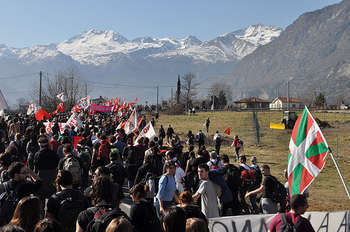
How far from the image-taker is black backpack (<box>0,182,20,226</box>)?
5.82 m

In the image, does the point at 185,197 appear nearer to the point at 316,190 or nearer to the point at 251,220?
the point at 251,220

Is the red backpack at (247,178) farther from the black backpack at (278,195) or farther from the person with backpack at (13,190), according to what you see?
the person with backpack at (13,190)

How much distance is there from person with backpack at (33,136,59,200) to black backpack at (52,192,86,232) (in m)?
3.57

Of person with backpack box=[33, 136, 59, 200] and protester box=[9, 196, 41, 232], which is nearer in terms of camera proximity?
protester box=[9, 196, 41, 232]

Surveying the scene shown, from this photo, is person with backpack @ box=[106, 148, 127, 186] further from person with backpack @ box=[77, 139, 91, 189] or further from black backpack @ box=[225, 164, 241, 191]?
black backpack @ box=[225, 164, 241, 191]

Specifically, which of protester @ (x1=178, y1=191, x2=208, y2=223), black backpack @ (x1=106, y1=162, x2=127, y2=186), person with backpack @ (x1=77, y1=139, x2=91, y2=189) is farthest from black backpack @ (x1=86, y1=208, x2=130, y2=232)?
person with backpack @ (x1=77, y1=139, x2=91, y2=189)

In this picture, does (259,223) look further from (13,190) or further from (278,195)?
(13,190)

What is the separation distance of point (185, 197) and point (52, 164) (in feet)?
14.9

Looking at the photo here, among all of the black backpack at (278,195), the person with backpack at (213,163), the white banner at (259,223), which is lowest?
the white banner at (259,223)

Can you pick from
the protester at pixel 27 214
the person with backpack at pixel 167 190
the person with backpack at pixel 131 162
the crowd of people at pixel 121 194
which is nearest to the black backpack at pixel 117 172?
the crowd of people at pixel 121 194

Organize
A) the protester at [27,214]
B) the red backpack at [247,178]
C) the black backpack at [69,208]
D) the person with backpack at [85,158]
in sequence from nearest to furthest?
the protester at [27,214]
the black backpack at [69,208]
the red backpack at [247,178]
the person with backpack at [85,158]

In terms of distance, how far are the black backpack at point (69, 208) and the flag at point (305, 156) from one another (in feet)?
11.3

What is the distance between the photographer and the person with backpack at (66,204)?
17.4ft

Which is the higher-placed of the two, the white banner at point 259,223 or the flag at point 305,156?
the flag at point 305,156
